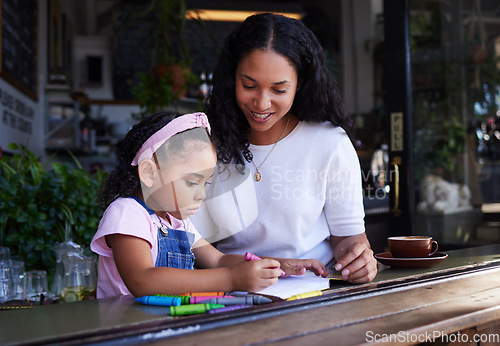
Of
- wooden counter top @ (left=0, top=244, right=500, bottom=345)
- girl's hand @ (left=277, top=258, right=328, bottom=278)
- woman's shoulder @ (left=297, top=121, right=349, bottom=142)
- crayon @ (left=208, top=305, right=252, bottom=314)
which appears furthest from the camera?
woman's shoulder @ (left=297, top=121, right=349, bottom=142)

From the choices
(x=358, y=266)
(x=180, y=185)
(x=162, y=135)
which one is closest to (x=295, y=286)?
(x=358, y=266)

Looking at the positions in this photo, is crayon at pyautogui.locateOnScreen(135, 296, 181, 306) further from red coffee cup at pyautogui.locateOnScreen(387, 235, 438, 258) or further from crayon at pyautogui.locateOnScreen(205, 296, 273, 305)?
red coffee cup at pyautogui.locateOnScreen(387, 235, 438, 258)

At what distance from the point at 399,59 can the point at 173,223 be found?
171 centimetres

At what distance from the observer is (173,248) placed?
1.29 metres

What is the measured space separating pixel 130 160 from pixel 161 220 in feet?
0.63

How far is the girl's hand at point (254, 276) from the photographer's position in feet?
3.26

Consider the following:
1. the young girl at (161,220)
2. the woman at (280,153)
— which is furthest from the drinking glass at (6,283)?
the woman at (280,153)

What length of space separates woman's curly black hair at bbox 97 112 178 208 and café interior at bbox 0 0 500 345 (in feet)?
1.20

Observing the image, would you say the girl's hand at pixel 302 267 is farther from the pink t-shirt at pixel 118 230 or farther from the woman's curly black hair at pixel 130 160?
the woman's curly black hair at pixel 130 160

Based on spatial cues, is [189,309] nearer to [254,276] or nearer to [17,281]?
[254,276]

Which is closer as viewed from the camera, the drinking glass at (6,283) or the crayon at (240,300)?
the crayon at (240,300)

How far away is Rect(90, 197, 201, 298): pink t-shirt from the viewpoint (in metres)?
1.13

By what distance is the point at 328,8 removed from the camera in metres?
6.77

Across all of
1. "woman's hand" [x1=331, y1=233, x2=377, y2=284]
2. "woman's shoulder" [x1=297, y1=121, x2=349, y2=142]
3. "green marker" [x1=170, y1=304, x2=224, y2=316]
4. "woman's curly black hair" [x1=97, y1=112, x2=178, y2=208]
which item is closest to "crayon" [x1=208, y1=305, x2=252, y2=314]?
"green marker" [x1=170, y1=304, x2=224, y2=316]
